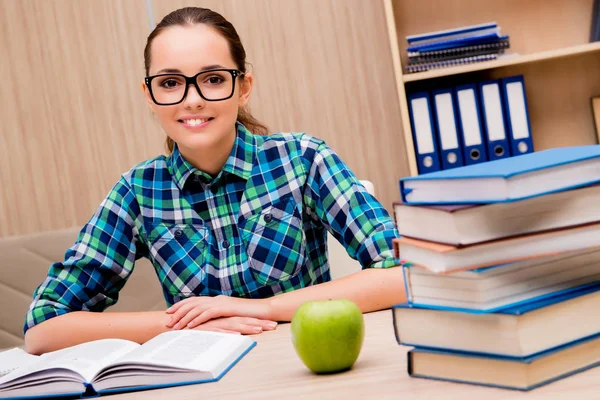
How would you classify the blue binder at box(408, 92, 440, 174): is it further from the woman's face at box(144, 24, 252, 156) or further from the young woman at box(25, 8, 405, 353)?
the woman's face at box(144, 24, 252, 156)

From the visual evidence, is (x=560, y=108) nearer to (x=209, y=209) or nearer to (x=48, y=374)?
(x=209, y=209)

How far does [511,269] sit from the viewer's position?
0.75 m

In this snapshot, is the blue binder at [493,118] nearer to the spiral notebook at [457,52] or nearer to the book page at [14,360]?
the spiral notebook at [457,52]

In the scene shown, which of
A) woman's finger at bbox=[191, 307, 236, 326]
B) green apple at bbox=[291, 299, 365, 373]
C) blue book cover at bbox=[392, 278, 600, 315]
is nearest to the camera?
blue book cover at bbox=[392, 278, 600, 315]

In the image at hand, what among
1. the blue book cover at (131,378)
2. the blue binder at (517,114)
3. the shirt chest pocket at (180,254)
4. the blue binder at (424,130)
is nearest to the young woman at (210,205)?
the shirt chest pocket at (180,254)

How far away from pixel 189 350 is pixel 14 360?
18.2 inches

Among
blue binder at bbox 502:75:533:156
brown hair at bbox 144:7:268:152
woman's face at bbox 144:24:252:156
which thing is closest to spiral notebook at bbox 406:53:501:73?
blue binder at bbox 502:75:533:156

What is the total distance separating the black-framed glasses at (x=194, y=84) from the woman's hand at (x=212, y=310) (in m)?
0.47

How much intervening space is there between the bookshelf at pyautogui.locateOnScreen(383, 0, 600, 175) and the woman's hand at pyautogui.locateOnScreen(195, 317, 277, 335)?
1716 millimetres

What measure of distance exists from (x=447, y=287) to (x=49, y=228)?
2693mm

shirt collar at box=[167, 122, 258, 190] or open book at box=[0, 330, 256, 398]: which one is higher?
shirt collar at box=[167, 122, 258, 190]

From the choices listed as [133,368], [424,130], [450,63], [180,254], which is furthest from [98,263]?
[450,63]

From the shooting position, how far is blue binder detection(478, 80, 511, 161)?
2.70 m

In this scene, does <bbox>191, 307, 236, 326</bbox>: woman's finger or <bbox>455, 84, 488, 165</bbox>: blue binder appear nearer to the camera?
<bbox>191, 307, 236, 326</bbox>: woman's finger
